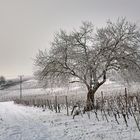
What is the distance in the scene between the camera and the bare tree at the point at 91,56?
21.9 m

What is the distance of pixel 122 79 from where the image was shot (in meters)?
25.1

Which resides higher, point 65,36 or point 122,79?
point 65,36

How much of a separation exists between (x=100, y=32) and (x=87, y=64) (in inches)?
140

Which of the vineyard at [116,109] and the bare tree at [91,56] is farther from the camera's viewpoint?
the bare tree at [91,56]

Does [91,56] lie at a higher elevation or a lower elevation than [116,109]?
higher

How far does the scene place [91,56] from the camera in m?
22.3

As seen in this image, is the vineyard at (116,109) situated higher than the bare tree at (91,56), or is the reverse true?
the bare tree at (91,56)

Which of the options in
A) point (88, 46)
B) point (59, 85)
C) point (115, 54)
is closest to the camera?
point (115, 54)

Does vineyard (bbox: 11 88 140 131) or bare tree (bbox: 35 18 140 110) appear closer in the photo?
vineyard (bbox: 11 88 140 131)

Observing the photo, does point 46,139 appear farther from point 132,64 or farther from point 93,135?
point 132,64

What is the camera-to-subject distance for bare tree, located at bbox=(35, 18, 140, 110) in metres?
21.9

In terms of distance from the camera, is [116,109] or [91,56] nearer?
[116,109]

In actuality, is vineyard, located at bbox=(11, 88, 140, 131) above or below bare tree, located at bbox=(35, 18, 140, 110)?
below

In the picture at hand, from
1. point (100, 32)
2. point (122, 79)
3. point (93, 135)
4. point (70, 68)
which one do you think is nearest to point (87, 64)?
point (70, 68)
